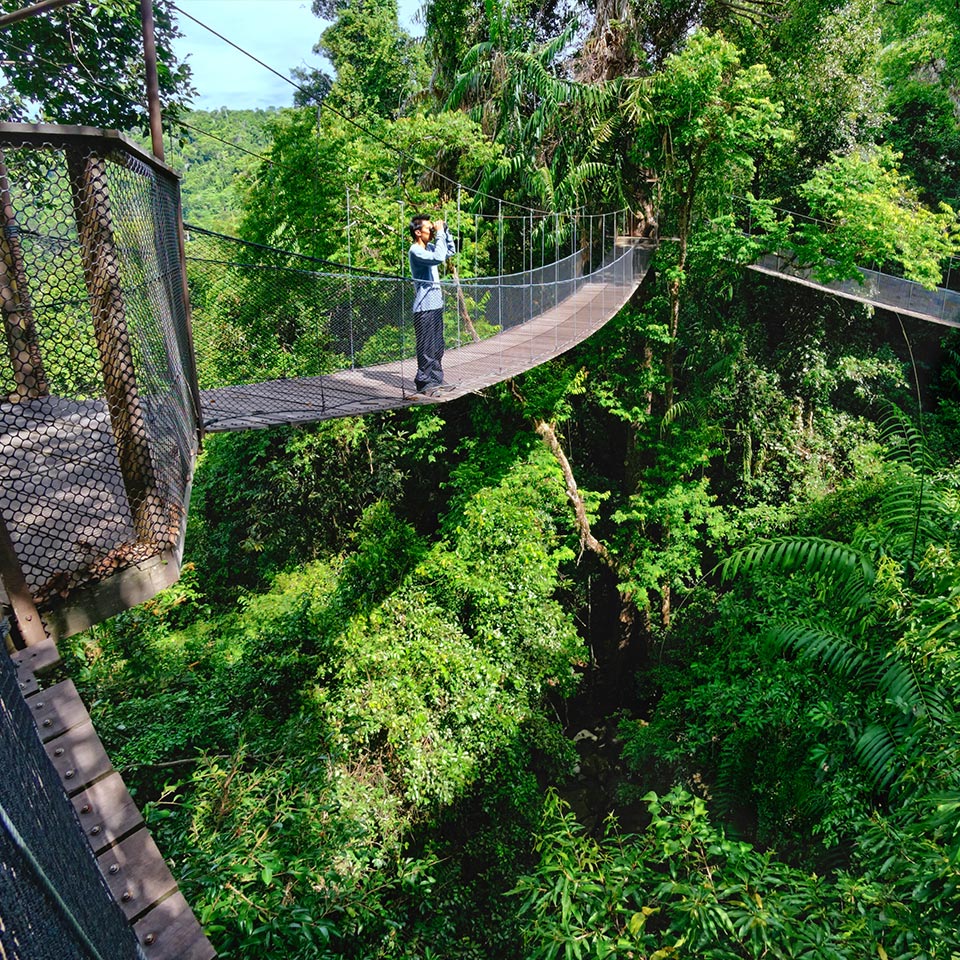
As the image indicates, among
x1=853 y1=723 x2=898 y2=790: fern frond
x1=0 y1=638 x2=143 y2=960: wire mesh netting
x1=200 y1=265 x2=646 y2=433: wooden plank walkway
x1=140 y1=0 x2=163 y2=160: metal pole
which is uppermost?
x1=140 y1=0 x2=163 y2=160: metal pole

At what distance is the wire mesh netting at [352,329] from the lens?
121 inches

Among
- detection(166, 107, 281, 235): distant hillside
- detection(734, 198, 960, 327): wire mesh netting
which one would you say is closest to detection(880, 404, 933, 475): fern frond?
detection(734, 198, 960, 327): wire mesh netting

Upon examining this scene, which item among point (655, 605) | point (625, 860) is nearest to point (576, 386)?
point (655, 605)

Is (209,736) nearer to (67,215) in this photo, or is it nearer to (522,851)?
(522,851)

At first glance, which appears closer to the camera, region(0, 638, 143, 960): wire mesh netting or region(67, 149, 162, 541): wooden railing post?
region(0, 638, 143, 960): wire mesh netting

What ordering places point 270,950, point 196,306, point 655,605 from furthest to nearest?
point 655,605 → point 196,306 → point 270,950

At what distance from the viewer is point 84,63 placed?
3535mm

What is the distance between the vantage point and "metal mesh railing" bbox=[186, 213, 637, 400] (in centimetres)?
376

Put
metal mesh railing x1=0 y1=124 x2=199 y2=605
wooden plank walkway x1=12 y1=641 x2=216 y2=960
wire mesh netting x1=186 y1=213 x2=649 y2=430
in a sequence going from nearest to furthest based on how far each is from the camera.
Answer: wooden plank walkway x1=12 y1=641 x2=216 y2=960 < metal mesh railing x1=0 y1=124 x2=199 y2=605 < wire mesh netting x1=186 y1=213 x2=649 y2=430

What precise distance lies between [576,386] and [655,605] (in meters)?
2.42

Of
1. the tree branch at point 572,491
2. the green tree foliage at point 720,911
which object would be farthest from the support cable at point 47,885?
the tree branch at point 572,491

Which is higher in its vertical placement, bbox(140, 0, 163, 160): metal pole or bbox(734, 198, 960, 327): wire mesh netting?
bbox(140, 0, 163, 160): metal pole

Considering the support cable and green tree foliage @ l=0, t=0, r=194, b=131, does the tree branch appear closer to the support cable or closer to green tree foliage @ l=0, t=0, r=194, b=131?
green tree foliage @ l=0, t=0, r=194, b=131

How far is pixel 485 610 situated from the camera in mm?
4797
